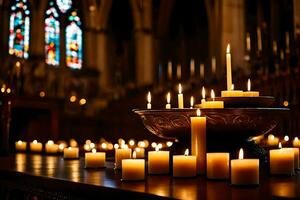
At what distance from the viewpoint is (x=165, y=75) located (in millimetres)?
18406

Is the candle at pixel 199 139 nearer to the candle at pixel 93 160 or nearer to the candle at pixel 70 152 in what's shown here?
the candle at pixel 93 160

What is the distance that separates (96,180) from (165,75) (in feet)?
53.8

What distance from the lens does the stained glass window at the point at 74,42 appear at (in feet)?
53.5

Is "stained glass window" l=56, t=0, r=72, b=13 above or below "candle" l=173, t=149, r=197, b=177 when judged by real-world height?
above

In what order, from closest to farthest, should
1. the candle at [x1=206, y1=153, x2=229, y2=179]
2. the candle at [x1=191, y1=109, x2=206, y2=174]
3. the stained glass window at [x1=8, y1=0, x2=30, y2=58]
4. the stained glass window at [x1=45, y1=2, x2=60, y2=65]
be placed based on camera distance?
the candle at [x1=206, y1=153, x2=229, y2=179]
the candle at [x1=191, y1=109, x2=206, y2=174]
the stained glass window at [x1=8, y1=0, x2=30, y2=58]
the stained glass window at [x1=45, y1=2, x2=60, y2=65]

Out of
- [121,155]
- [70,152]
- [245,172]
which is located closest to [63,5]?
[70,152]

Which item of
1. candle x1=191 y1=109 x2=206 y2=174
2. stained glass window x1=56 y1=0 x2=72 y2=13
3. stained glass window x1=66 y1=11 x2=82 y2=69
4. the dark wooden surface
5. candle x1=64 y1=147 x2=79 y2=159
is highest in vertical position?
stained glass window x1=56 y1=0 x2=72 y2=13

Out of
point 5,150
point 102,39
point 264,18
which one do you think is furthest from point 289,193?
point 102,39

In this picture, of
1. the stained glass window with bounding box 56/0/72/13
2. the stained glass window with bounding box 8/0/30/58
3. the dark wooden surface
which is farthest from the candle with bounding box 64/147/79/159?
the stained glass window with bounding box 56/0/72/13

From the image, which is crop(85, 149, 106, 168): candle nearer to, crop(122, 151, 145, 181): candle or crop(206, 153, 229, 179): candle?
crop(122, 151, 145, 181): candle

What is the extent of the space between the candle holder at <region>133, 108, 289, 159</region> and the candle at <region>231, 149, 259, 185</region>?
592mm

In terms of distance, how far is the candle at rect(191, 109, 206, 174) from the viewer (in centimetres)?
224

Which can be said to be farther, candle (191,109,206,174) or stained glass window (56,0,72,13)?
stained glass window (56,0,72,13)

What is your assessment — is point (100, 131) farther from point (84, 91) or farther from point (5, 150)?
point (5, 150)
